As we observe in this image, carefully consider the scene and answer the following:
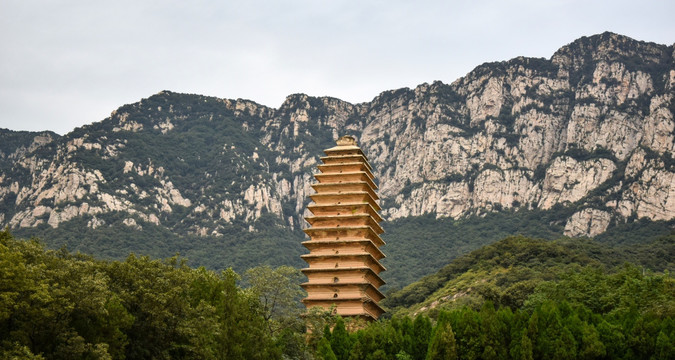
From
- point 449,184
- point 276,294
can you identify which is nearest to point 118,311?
point 276,294

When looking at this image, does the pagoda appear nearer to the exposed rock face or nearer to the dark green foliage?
the dark green foliage

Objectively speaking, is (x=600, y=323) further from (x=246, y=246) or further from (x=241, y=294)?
(x=246, y=246)

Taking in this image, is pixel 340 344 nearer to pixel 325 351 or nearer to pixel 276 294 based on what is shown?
pixel 325 351

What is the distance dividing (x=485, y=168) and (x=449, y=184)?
25.8ft

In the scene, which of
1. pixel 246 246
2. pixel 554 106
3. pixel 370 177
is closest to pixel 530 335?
pixel 370 177

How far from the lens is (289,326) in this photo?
194 feet

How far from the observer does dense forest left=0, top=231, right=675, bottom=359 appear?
124 ft

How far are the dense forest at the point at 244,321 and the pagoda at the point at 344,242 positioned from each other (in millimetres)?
4496

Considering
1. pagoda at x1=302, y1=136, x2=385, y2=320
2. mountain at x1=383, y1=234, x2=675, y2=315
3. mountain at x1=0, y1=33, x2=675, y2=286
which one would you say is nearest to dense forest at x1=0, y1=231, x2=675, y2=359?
pagoda at x1=302, y1=136, x2=385, y2=320

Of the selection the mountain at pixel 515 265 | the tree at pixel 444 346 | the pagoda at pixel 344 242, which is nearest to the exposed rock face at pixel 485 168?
the mountain at pixel 515 265

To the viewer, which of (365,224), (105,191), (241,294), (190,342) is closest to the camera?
(190,342)

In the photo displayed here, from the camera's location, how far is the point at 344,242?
73750mm

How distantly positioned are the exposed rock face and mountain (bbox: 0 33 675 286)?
309mm

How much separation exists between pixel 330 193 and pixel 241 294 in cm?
2330
